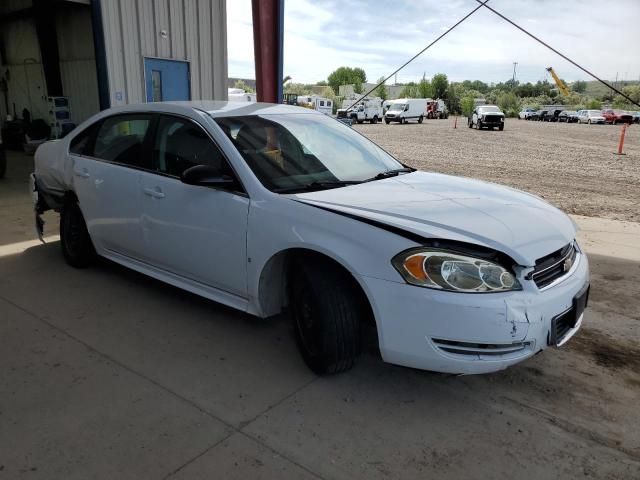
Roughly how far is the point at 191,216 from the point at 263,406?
131cm

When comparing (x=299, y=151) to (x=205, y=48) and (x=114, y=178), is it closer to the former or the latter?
(x=114, y=178)

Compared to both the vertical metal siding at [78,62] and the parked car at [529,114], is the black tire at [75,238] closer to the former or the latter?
the vertical metal siding at [78,62]

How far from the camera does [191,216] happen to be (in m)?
3.25

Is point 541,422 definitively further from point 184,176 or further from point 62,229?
point 62,229

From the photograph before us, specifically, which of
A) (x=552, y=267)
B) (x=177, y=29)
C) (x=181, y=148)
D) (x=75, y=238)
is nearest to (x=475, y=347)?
(x=552, y=267)

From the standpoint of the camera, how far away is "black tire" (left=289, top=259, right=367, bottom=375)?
2637mm

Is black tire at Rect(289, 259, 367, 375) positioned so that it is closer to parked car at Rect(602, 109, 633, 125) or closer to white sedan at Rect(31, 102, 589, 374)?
white sedan at Rect(31, 102, 589, 374)

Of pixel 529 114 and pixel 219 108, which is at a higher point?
pixel 219 108

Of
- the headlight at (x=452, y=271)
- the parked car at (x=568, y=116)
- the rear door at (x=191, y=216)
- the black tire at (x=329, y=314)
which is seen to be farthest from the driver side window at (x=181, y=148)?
the parked car at (x=568, y=116)

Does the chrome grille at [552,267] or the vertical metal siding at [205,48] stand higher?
the vertical metal siding at [205,48]

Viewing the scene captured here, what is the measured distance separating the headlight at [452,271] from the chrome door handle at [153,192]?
186 cm

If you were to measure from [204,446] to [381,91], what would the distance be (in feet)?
286

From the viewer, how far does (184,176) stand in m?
3.03

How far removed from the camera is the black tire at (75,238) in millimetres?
4391
